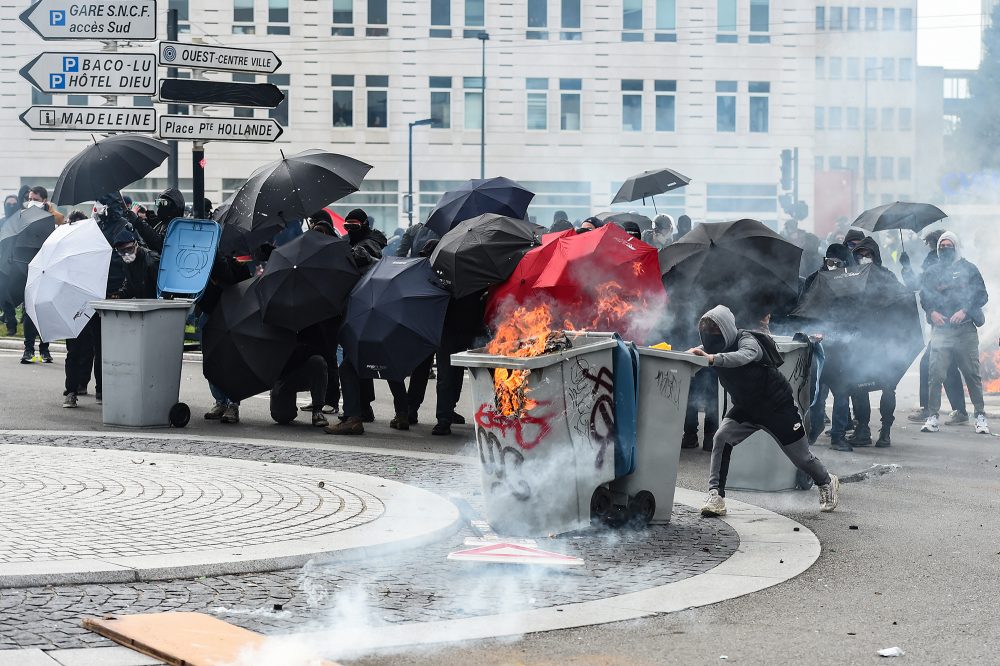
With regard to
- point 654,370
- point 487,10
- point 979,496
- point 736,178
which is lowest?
point 979,496

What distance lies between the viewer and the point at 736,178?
110ft

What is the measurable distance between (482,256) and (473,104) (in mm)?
26881

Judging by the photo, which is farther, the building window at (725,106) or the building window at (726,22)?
the building window at (725,106)

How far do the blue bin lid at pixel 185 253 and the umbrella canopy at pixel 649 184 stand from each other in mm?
7442

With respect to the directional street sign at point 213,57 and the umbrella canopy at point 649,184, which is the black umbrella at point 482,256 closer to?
the directional street sign at point 213,57

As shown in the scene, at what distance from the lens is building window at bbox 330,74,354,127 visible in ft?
119

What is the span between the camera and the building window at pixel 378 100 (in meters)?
37.9

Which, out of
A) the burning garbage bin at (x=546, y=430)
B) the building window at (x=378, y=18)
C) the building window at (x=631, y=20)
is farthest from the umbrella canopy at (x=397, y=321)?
the building window at (x=631, y=20)

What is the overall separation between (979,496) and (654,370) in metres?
2.76

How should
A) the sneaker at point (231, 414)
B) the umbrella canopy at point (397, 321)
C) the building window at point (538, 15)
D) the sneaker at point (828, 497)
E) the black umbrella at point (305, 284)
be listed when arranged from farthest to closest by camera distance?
the building window at point (538, 15) → the sneaker at point (231, 414) → the black umbrella at point (305, 284) → the umbrella canopy at point (397, 321) → the sneaker at point (828, 497)

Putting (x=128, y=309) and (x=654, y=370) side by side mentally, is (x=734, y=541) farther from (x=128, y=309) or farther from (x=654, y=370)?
(x=128, y=309)

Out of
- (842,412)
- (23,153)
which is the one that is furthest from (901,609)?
(23,153)

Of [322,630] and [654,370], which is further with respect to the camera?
[654,370]

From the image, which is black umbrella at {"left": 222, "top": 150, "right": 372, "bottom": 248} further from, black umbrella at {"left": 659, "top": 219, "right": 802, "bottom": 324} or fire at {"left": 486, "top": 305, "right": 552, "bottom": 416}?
fire at {"left": 486, "top": 305, "right": 552, "bottom": 416}
